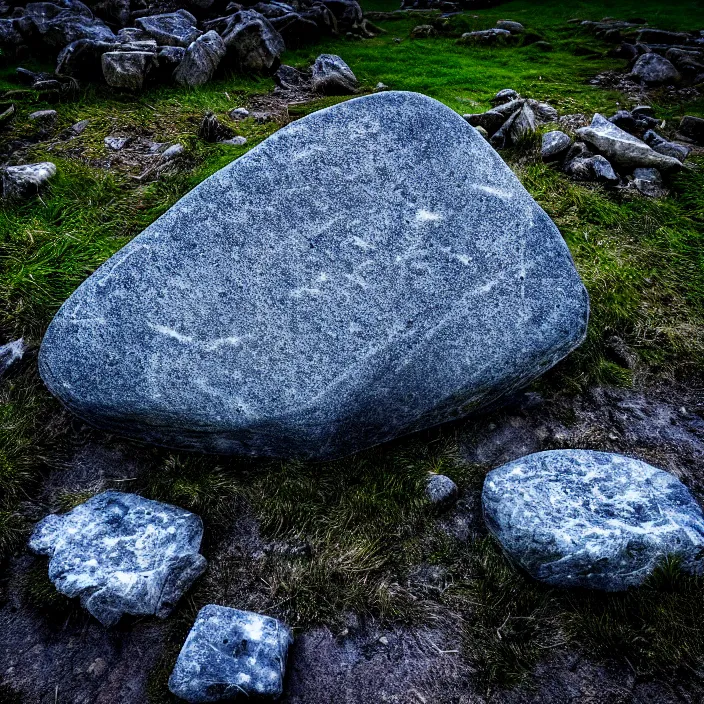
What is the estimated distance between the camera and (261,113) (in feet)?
18.4

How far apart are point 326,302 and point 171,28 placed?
703 centimetres

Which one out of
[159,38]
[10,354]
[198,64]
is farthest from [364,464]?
[159,38]

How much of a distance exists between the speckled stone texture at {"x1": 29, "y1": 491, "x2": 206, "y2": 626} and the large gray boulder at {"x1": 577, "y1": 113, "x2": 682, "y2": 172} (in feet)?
14.0

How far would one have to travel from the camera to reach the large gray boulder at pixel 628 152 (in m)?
4.38

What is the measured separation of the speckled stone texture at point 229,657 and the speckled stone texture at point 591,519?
3.16ft

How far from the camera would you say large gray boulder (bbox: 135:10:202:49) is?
272 inches

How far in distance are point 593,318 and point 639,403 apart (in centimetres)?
63

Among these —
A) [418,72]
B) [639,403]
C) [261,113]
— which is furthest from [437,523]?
[418,72]

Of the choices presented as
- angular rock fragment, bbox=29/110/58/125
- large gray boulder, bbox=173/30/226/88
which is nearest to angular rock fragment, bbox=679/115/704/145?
large gray boulder, bbox=173/30/226/88

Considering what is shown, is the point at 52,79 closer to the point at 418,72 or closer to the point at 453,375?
the point at 418,72

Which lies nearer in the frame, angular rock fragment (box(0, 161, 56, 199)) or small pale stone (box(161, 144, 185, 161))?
angular rock fragment (box(0, 161, 56, 199))

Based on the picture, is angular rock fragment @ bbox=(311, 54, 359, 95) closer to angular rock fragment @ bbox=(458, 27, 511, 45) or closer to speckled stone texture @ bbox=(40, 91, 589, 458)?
angular rock fragment @ bbox=(458, 27, 511, 45)

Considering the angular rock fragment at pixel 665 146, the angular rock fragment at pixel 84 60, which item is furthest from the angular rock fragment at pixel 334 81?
the angular rock fragment at pixel 665 146

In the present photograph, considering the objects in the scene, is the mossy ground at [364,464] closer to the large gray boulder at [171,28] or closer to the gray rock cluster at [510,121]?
the gray rock cluster at [510,121]
